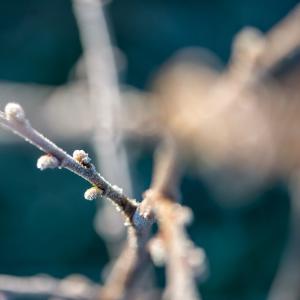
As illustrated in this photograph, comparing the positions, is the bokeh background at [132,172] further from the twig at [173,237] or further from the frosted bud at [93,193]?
the frosted bud at [93,193]

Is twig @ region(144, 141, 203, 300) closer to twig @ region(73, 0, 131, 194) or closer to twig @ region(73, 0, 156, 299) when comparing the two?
twig @ region(73, 0, 156, 299)

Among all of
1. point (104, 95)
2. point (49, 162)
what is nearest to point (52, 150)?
point (49, 162)

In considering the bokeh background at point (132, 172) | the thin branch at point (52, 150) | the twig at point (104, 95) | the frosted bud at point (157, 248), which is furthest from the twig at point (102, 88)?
the thin branch at point (52, 150)

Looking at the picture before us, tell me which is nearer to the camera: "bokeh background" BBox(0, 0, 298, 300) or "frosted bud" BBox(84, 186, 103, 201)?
"frosted bud" BBox(84, 186, 103, 201)

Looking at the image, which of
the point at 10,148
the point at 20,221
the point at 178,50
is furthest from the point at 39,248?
the point at 178,50

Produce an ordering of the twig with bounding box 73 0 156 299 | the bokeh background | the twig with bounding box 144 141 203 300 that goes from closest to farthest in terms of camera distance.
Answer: the twig with bounding box 144 141 203 300, the twig with bounding box 73 0 156 299, the bokeh background

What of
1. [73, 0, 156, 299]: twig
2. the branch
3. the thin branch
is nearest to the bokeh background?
[73, 0, 156, 299]: twig

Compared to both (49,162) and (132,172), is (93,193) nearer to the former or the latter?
(49,162)

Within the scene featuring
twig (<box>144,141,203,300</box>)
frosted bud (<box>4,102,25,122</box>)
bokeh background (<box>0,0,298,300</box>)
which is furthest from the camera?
bokeh background (<box>0,0,298,300</box>)
